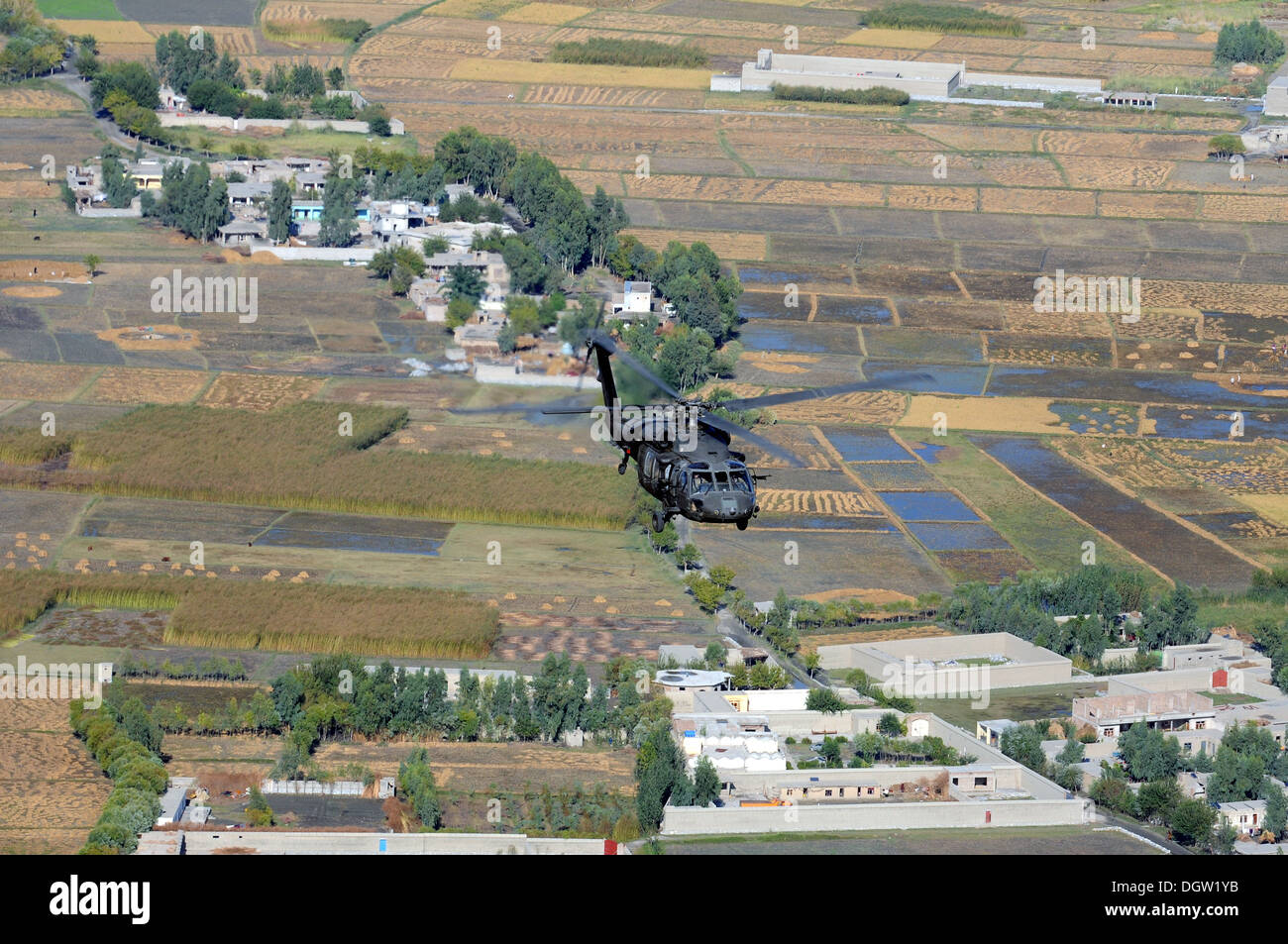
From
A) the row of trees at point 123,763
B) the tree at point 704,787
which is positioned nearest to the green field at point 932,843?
the tree at point 704,787

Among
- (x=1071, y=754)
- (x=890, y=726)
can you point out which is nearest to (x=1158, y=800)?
(x=1071, y=754)

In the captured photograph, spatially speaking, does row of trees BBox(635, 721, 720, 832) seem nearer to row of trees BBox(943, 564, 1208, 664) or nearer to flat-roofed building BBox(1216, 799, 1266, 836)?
flat-roofed building BBox(1216, 799, 1266, 836)

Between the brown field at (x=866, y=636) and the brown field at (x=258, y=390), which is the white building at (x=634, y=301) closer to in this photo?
the brown field at (x=258, y=390)

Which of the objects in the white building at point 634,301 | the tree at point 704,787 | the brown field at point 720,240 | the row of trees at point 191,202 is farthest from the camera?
the brown field at point 720,240

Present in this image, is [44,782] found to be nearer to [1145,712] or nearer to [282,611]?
[282,611]

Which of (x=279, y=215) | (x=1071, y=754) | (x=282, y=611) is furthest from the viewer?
(x=279, y=215)

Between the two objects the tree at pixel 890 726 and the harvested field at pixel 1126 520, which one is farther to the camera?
the harvested field at pixel 1126 520
